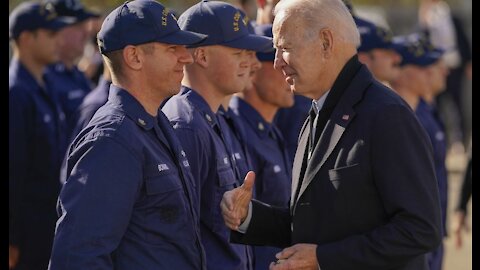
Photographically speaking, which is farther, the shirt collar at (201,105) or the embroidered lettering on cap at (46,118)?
the embroidered lettering on cap at (46,118)

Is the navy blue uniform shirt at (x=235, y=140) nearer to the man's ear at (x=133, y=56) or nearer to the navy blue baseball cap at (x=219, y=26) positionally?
the navy blue baseball cap at (x=219, y=26)

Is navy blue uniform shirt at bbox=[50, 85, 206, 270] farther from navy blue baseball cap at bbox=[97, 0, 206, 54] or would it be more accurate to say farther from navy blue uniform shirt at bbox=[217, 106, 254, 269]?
navy blue uniform shirt at bbox=[217, 106, 254, 269]

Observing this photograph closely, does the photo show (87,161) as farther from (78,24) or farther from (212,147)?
(78,24)

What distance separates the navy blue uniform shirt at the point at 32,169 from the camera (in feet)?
23.5

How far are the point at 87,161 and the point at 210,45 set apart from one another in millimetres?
1555

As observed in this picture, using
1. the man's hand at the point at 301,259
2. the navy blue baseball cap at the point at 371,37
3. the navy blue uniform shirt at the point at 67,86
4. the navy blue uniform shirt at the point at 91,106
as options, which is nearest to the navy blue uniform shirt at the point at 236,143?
the man's hand at the point at 301,259

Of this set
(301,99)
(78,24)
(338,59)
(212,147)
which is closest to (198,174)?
(212,147)

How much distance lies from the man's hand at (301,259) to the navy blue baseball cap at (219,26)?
56.8 inches

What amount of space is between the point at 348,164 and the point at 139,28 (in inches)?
38.8

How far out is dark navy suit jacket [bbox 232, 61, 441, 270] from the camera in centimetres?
422

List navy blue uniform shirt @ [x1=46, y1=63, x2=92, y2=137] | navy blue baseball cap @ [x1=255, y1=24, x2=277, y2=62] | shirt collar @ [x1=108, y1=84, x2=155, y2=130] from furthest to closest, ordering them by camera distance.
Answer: navy blue uniform shirt @ [x1=46, y1=63, x2=92, y2=137]
navy blue baseball cap @ [x1=255, y1=24, x2=277, y2=62]
shirt collar @ [x1=108, y1=84, x2=155, y2=130]

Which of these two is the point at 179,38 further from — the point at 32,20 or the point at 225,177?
the point at 32,20

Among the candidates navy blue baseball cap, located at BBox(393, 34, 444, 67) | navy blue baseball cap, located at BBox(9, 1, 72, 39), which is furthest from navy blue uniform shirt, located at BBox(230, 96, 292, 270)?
navy blue baseball cap, located at BBox(393, 34, 444, 67)

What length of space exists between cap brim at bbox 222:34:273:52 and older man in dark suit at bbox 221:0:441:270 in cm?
90
